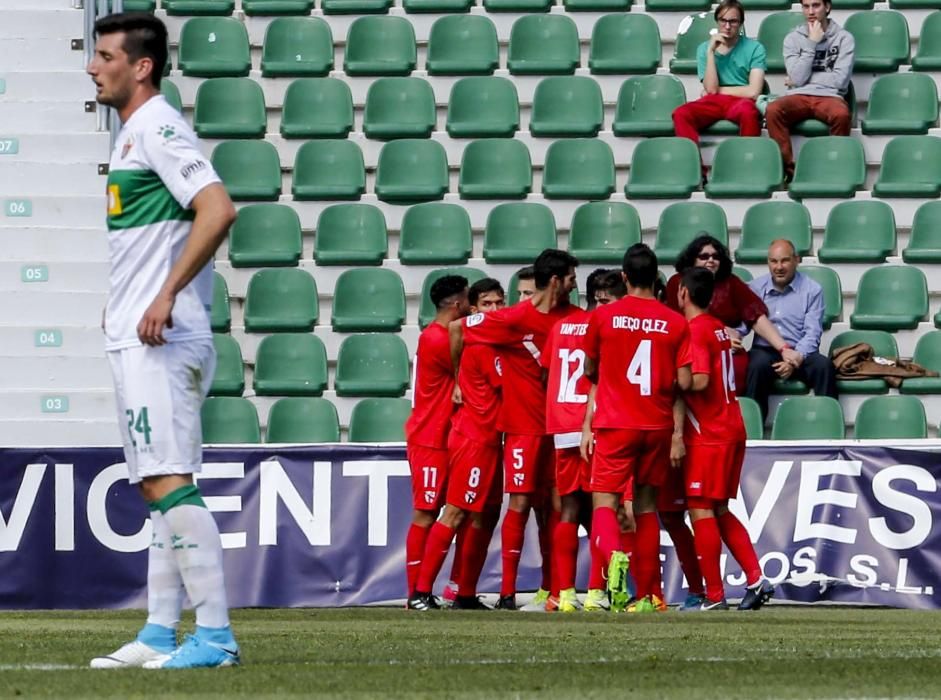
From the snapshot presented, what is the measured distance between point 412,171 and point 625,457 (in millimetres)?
4735

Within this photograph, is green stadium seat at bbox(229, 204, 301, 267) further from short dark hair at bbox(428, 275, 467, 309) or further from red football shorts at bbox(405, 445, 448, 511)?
red football shorts at bbox(405, 445, 448, 511)

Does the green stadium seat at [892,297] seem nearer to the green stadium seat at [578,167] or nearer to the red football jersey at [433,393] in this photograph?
the green stadium seat at [578,167]

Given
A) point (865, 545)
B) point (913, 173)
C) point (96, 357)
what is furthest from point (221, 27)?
point (865, 545)

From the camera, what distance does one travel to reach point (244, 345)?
42.5ft

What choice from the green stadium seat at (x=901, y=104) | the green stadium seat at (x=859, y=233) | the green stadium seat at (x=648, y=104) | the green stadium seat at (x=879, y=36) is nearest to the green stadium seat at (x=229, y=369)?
the green stadium seat at (x=648, y=104)

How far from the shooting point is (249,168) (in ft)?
44.9

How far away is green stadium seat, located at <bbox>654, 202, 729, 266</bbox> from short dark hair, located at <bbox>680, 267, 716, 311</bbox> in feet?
9.25

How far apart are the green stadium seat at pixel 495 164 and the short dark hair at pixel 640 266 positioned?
4.12 meters

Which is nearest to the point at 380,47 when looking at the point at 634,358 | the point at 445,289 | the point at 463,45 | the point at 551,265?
the point at 463,45

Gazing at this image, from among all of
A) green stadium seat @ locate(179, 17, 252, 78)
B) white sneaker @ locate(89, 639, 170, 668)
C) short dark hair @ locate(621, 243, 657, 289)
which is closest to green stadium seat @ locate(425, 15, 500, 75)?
green stadium seat @ locate(179, 17, 252, 78)

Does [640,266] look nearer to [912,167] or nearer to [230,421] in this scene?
[230,421]

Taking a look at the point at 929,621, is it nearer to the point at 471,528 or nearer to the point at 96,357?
the point at 471,528

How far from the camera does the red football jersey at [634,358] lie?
939 cm

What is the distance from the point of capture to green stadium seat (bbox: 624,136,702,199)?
13188mm
